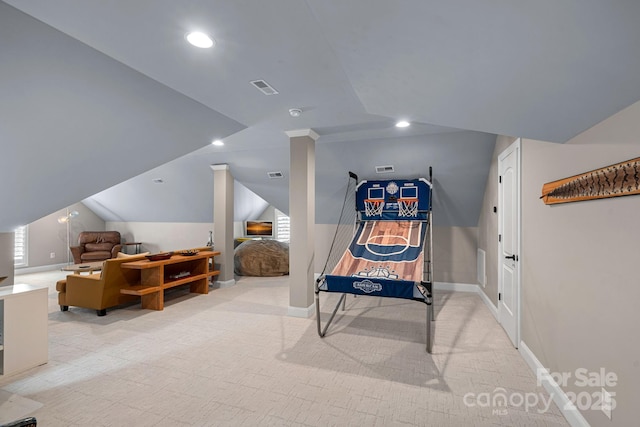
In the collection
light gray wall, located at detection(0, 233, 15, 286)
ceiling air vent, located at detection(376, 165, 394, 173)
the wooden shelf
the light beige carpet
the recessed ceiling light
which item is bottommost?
the light beige carpet

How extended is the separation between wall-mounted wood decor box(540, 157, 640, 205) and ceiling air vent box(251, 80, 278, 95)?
8.16ft

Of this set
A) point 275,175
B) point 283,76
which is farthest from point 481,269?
point 283,76

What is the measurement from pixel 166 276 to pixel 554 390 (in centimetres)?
523

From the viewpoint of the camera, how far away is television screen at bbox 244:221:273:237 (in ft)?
28.4

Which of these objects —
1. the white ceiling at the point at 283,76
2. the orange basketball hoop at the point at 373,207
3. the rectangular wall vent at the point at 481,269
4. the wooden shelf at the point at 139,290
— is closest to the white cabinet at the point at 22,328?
the white ceiling at the point at 283,76

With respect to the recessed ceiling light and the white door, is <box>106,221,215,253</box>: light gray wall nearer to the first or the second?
the recessed ceiling light

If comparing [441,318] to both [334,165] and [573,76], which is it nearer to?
[334,165]

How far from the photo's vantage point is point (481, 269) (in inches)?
200

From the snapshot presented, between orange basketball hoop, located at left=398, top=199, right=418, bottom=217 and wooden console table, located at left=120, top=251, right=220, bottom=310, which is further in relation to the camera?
orange basketball hoop, located at left=398, top=199, right=418, bottom=217

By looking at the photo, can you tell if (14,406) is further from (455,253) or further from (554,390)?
(455,253)

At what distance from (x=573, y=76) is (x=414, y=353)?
2.72 metres

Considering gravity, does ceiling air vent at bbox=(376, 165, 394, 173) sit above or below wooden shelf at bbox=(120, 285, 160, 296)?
above

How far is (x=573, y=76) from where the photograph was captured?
1.41 m

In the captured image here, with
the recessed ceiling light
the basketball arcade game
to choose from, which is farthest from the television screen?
the recessed ceiling light
